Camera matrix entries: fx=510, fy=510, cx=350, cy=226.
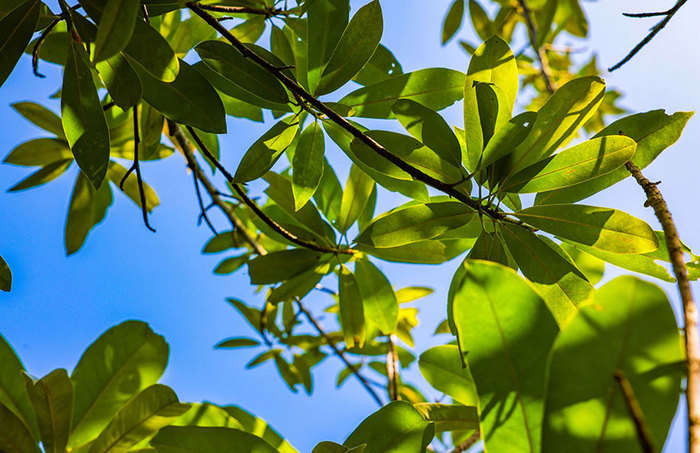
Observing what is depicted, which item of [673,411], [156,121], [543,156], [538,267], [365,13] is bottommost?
[673,411]

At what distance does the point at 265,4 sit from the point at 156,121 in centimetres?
50

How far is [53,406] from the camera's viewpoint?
3.36 feet

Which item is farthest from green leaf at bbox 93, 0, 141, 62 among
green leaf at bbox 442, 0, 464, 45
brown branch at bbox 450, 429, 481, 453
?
green leaf at bbox 442, 0, 464, 45

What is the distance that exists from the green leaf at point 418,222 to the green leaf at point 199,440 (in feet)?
1.52

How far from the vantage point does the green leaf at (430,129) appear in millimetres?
1042

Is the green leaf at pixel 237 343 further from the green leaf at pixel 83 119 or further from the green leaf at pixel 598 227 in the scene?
the green leaf at pixel 598 227

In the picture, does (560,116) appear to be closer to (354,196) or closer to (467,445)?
(354,196)

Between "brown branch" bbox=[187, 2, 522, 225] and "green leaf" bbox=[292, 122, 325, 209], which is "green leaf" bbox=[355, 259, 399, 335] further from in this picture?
"brown branch" bbox=[187, 2, 522, 225]

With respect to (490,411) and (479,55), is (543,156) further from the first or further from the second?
(490,411)

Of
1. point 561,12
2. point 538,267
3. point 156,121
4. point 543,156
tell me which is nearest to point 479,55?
point 543,156

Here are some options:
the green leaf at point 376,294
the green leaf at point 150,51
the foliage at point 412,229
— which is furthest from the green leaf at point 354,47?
the green leaf at point 376,294

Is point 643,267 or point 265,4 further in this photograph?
point 265,4

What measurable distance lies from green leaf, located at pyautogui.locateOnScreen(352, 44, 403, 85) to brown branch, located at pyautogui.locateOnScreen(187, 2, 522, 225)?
49 cm

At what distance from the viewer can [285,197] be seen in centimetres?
147
